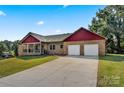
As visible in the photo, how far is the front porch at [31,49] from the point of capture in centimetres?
2619

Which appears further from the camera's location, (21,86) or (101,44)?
(101,44)

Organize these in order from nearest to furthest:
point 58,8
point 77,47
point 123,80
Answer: point 123,80, point 58,8, point 77,47

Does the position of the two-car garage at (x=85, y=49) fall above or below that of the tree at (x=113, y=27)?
below

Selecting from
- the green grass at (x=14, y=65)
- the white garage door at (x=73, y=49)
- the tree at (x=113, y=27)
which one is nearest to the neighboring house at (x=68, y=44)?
the white garage door at (x=73, y=49)

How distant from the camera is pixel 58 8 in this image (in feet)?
55.3

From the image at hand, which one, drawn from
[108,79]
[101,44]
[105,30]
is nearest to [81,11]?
[101,44]

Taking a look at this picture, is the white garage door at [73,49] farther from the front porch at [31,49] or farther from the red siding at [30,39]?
the red siding at [30,39]

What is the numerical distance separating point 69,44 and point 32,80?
15045mm

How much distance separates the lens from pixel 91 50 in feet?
70.5

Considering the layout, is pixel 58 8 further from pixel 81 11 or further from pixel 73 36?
pixel 73 36

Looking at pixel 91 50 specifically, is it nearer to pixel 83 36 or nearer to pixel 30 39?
pixel 83 36

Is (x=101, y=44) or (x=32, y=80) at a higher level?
(x=101, y=44)

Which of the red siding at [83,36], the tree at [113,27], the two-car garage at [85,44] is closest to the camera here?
the two-car garage at [85,44]
